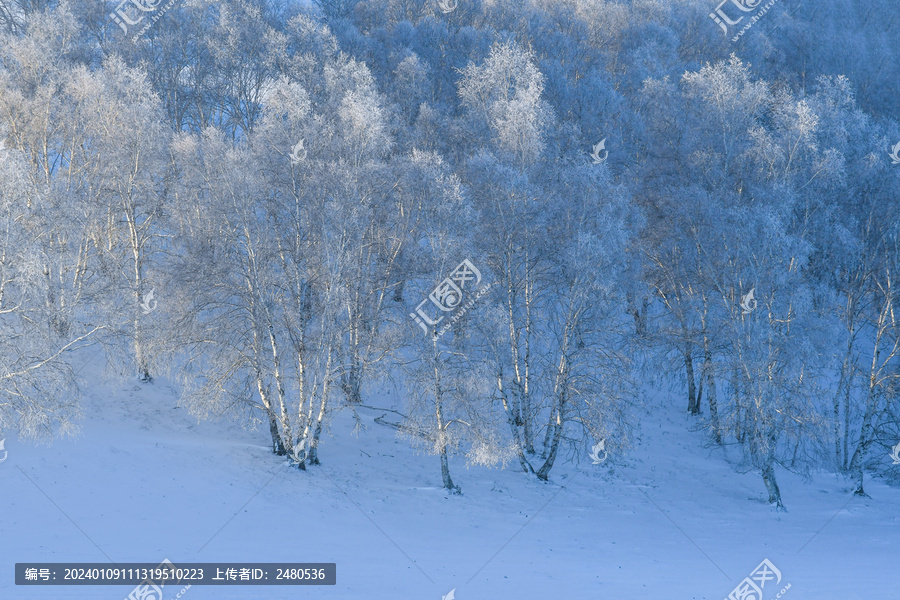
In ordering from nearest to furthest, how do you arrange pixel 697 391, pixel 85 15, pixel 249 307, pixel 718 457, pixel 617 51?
pixel 249 307 → pixel 718 457 → pixel 697 391 → pixel 85 15 → pixel 617 51

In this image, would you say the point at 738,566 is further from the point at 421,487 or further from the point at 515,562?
the point at 421,487

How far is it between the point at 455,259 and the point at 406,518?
736 centimetres

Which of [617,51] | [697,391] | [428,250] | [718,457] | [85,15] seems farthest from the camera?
[617,51]

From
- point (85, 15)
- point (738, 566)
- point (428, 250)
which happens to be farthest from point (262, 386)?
point (85, 15)

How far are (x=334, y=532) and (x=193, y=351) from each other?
305 inches

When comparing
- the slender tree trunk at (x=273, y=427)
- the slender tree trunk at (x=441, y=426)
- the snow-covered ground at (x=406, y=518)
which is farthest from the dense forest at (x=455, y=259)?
the snow-covered ground at (x=406, y=518)

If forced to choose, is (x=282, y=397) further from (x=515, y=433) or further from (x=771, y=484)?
(x=771, y=484)

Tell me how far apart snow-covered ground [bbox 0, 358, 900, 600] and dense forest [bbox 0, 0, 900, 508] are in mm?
1094

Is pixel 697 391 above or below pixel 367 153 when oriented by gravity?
below

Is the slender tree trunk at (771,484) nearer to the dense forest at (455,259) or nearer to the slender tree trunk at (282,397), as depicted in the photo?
the dense forest at (455,259)

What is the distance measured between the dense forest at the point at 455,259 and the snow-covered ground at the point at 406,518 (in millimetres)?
1094

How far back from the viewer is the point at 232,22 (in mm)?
35250

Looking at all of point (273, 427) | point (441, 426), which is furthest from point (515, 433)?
point (273, 427)

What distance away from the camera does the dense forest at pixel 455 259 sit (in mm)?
19891
